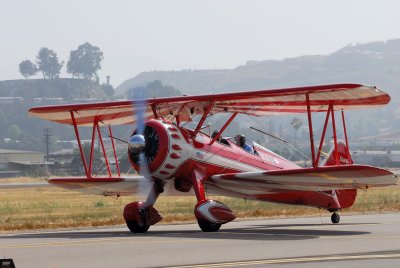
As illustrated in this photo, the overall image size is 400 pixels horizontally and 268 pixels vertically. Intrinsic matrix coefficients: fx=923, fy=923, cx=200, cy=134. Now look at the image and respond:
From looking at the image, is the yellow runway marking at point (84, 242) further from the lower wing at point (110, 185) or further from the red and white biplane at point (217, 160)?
the lower wing at point (110, 185)

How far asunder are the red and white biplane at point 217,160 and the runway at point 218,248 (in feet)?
3.15

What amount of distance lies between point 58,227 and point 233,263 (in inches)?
431

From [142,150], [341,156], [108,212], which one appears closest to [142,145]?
[142,150]

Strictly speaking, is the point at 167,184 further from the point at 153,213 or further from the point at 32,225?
the point at 32,225

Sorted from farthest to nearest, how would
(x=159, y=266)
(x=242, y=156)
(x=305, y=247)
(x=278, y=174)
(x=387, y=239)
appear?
(x=242, y=156) < (x=278, y=174) < (x=387, y=239) < (x=305, y=247) < (x=159, y=266)

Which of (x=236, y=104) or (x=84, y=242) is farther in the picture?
(x=236, y=104)

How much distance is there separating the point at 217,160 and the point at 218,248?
20.6 feet

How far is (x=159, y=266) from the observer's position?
1330cm

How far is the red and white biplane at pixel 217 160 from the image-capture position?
20188 millimetres

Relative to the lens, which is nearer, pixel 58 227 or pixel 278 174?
pixel 278 174

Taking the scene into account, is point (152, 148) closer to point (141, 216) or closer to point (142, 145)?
point (142, 145)

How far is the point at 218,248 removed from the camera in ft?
51.9

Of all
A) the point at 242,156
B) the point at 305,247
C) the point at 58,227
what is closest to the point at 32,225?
the point at 58,227

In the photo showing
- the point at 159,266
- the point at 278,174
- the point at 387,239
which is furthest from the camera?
the point at 278,174
